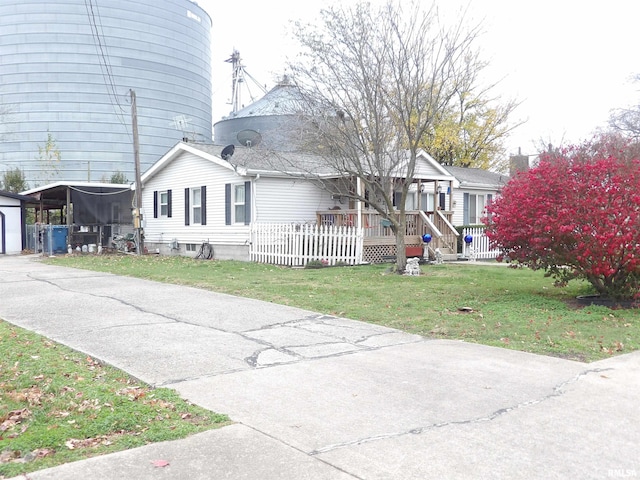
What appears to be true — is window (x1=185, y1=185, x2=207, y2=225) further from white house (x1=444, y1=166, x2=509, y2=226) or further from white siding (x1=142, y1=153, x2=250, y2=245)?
white house (x1=444, y1=166, x2=509, y2=226)

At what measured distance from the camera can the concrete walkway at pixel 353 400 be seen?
3.67m

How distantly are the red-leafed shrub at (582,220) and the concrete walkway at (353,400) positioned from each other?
2.81m

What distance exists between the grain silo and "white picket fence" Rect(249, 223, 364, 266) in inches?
1738

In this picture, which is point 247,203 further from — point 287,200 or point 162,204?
point 162,204

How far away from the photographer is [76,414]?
454 cm

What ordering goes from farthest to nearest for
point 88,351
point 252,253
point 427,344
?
point 252,253 → point 427,344 → point 88,351

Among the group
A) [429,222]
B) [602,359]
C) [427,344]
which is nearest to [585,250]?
[602,359]

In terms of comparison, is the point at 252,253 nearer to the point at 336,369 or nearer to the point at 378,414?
the point at 336,369

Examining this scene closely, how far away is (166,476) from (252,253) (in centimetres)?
1614

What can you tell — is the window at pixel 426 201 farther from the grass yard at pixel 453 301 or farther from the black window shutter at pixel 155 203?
the black window shutter at pixel 155 203

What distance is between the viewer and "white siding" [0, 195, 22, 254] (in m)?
26.0

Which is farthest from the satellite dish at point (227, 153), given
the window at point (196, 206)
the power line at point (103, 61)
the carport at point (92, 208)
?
the power line at point (103, 61)

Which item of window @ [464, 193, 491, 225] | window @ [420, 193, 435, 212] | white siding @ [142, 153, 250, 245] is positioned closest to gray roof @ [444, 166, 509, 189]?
window @ [464, 193, 491, 225]

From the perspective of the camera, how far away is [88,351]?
6.57 metres
